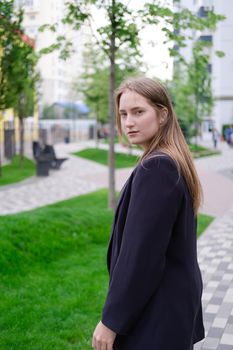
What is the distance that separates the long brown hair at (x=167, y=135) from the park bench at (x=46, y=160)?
1623 cm

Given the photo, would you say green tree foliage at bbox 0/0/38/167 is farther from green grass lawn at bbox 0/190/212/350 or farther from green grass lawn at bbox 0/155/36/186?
green grass lawn at bbox 0/190/212/350

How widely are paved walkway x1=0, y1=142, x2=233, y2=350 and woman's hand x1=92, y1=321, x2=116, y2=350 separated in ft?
6.93

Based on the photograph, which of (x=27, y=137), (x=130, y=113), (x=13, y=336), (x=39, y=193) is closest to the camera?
(x=130, y=113)

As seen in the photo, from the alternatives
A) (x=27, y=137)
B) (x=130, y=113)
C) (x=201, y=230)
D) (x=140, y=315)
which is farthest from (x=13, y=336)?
(x=27, y=137)

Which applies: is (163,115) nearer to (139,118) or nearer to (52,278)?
(139,118)

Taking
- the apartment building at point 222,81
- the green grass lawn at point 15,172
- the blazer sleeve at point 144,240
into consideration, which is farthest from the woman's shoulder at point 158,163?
the apartment building at point 222,81

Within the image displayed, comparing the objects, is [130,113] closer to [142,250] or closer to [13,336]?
[142,250]

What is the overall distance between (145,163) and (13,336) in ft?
9.00

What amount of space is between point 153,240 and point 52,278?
413 cm

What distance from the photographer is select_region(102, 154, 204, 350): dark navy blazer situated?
5.61 ft

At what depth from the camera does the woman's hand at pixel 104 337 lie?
5.78 ft

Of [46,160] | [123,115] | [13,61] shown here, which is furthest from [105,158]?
[123,115]

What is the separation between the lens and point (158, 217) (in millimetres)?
1703

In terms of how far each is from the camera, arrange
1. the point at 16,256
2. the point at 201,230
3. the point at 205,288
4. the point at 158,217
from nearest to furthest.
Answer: the point at 158,217 → the point at 205,288 → the point at 16,256 → the point at 201,230
